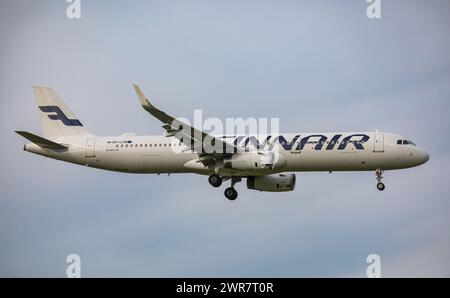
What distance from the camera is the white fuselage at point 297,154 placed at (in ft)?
220

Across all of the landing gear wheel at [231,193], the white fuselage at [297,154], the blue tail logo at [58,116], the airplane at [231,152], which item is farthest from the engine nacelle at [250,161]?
the blue tail logo at [58,116]

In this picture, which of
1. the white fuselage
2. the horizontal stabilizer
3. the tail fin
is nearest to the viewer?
the white fuselage

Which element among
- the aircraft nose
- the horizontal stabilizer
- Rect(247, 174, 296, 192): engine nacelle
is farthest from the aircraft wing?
the aircraft nose

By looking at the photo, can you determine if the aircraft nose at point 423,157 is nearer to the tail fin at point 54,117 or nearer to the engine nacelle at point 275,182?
the engine nacelle at point 275,182

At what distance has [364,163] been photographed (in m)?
67.1

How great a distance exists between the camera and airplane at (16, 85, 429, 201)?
6700cm

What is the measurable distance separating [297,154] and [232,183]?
24.3ft

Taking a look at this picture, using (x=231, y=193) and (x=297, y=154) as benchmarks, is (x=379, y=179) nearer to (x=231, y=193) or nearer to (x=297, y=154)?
(x=297, y=154)

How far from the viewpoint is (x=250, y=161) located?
67688 millimetres

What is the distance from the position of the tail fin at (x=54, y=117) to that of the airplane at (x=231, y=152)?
10 centimetres

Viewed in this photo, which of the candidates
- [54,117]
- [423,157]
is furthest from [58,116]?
[423,157]

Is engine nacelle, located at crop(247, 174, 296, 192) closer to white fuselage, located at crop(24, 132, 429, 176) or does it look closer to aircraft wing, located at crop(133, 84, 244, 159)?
white fuselage, located at crop(24, 132, 429, 176)
